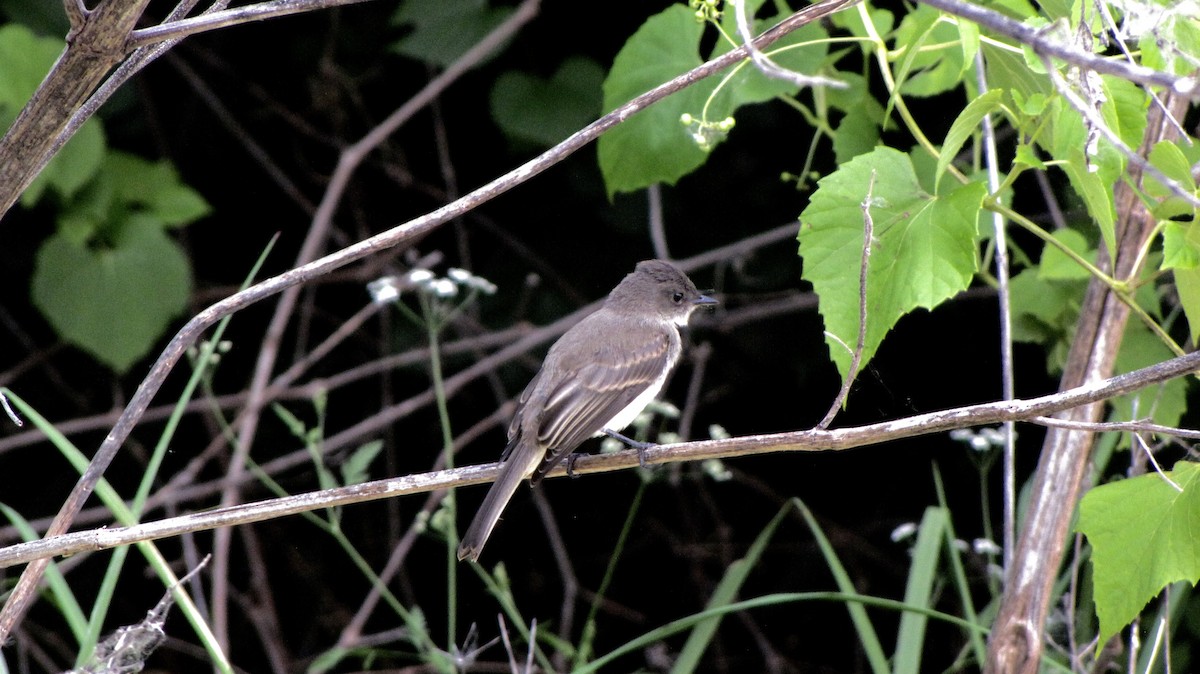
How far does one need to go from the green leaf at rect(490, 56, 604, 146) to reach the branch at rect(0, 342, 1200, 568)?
2.64 meters

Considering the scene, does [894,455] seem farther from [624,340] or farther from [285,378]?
[285,378]

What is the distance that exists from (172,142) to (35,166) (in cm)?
394

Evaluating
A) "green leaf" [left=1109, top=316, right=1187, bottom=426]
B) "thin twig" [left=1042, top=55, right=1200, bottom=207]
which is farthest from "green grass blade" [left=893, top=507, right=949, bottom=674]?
"thin twig" [left=1042, top=55, right=1200, bottom=207]

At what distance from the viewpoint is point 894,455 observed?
5.43 m

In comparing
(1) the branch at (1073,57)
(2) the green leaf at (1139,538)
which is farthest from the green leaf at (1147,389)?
(1) the branch at (1073,57)

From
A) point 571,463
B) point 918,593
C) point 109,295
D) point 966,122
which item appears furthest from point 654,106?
point 109,295

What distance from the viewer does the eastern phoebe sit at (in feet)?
10.6

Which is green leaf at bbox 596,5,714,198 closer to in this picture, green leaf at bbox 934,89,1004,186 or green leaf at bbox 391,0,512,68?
green leaf at bbox 934,89,1004,186

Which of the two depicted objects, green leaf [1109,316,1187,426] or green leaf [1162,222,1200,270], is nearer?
green leaf [1162,222,1200,270]

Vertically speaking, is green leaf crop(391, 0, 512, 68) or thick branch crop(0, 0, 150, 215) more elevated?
thick branch crop(0, 0, 150, 215)

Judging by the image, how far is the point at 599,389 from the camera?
3688 millimetres

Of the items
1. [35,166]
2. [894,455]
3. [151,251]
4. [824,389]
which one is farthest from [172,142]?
[35,166]

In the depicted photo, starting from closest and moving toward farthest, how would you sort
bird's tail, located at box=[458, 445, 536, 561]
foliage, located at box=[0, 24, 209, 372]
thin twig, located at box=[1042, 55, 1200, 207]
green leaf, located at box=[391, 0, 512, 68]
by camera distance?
1. thin twig, located at box=[1042, 55, 1200, 207]
2. bird's tail, located at box=[458, 445, 536, 561]
3. foliage, located at box=[0, 24, 209, 372]
4. green leaf, located at box=[391, 0, 512, 68]

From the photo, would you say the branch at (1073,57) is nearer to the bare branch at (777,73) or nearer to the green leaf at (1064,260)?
the bare branch at (777,73)
